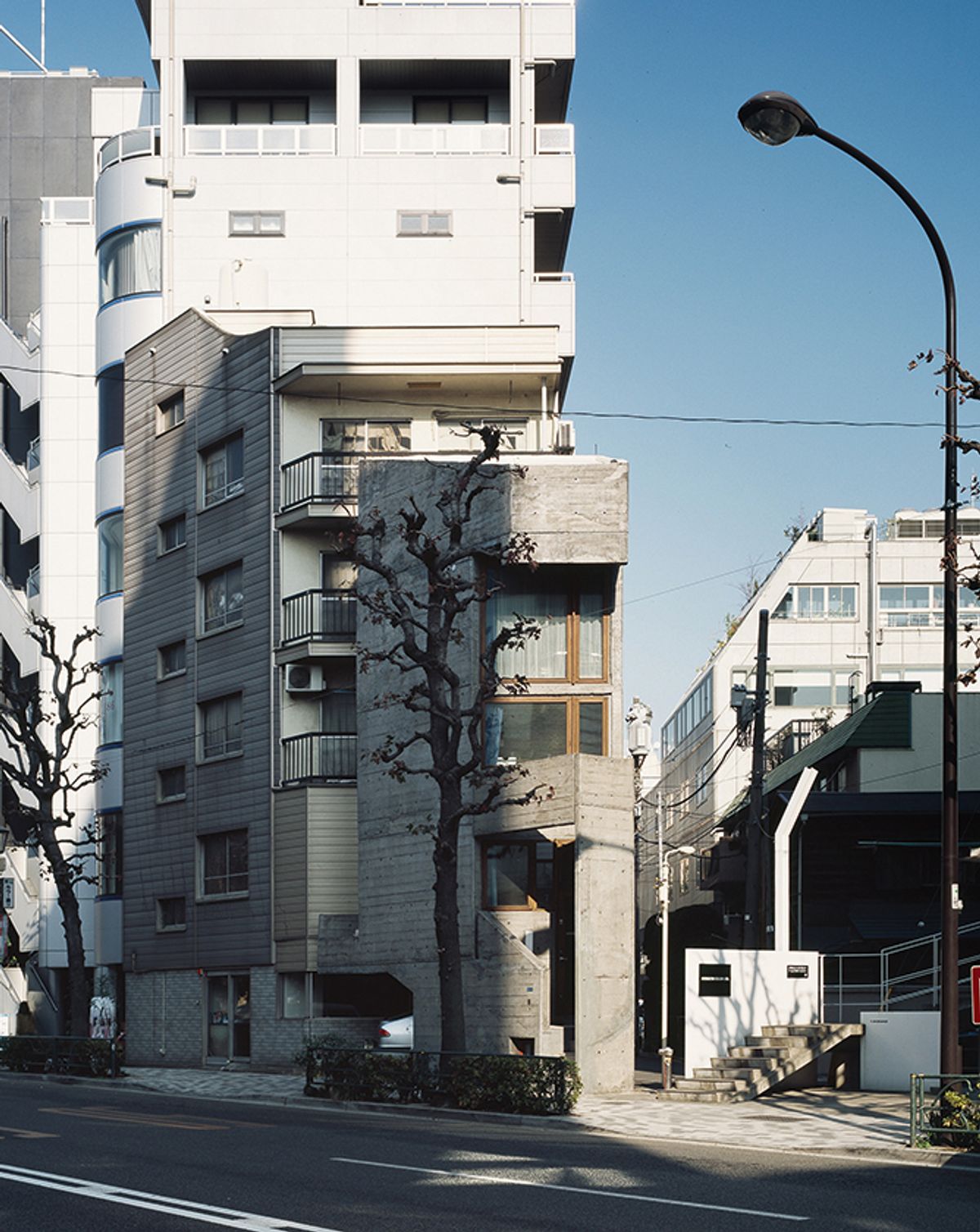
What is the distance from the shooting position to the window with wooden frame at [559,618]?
113 ft

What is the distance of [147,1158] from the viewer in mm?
17781

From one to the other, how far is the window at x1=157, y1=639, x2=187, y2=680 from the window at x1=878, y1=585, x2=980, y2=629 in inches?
1382

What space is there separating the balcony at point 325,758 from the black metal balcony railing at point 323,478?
5224mm

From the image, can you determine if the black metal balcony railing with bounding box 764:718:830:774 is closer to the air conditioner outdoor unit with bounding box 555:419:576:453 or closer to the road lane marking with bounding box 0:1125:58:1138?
the air conditioner outdoor unit with bounding box 555:419:576:453

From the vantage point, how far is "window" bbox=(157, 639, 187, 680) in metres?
45.5

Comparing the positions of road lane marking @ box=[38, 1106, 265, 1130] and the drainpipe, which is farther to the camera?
the drainpipe

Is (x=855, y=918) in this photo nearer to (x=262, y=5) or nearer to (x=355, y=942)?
(x=355, y=942)

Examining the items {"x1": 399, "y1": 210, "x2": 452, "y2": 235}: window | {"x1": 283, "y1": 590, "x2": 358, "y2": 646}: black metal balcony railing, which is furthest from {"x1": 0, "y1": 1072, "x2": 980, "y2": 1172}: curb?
{"x1": 399, "y1": 210, "x2": 452, "y2": 235}: window

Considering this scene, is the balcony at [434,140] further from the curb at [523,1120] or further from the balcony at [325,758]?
the curb at [523,1120]

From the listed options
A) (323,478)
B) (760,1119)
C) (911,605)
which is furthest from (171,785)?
(911,605)

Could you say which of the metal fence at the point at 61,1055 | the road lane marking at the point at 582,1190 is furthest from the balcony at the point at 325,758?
the road lane marking at the point at 582,1190

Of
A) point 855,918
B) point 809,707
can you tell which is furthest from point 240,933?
point 809,707

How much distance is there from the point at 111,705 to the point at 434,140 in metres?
18.0

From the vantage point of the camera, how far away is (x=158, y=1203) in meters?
14.0
